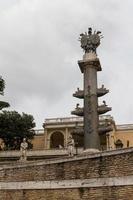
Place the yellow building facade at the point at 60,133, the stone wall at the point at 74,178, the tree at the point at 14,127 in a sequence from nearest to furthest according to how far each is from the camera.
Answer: the stone wall at the point at 74,178
the tree at the point at 14,127
the yellow building facade at the point at 60,133

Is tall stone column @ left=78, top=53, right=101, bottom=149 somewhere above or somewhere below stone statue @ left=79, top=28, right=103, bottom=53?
below

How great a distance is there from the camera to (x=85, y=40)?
30.7 m

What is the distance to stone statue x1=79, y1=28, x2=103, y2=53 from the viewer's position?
1198 inches

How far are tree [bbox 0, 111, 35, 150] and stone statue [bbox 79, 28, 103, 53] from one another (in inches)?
859

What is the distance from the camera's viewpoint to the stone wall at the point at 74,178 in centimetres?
1234

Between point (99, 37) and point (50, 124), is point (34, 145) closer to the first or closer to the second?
point (50, 124)

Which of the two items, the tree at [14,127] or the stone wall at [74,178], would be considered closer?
the stone wall at [74,178]

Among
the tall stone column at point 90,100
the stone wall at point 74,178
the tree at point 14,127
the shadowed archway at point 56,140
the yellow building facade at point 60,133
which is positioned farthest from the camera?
the shadowed archway at point 56,140

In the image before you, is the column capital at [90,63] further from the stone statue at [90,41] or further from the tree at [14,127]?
the tree at [14,127]

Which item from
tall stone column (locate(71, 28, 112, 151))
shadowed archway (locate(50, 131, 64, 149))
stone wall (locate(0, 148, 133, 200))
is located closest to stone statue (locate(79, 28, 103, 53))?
tall stone column (locate(71, 28, 112, 151))

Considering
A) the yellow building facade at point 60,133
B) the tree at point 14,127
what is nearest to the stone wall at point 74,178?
the tree at point 14,127

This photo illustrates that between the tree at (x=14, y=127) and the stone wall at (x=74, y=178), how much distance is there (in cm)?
3455

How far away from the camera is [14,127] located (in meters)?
50.2

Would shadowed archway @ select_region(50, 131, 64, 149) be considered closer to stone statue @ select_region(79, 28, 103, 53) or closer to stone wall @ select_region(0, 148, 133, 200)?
stone statue @ select_region(79, 28, 103, 53)
